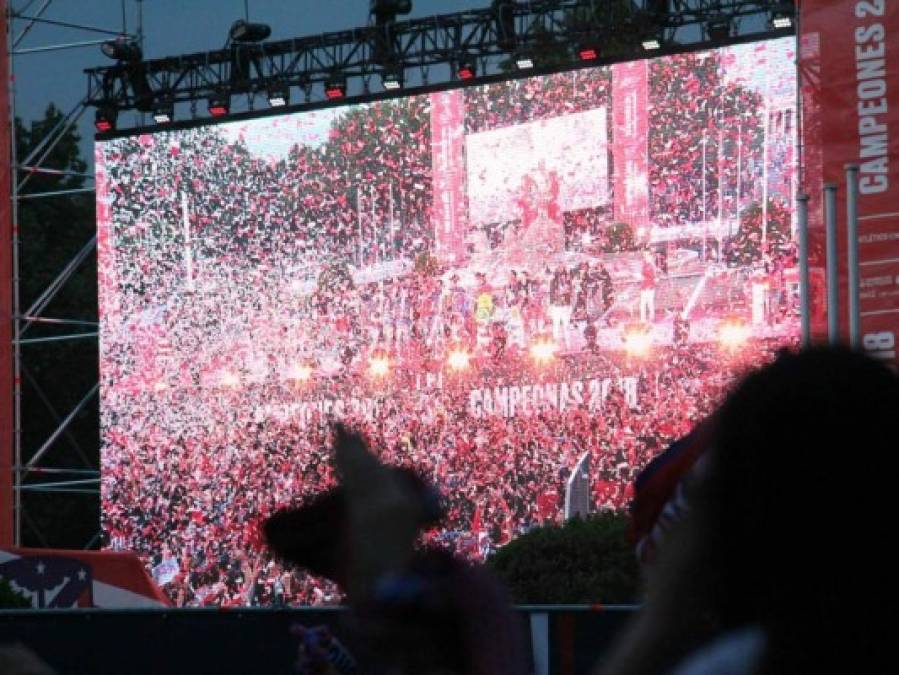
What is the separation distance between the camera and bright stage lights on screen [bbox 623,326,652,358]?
54.2ft

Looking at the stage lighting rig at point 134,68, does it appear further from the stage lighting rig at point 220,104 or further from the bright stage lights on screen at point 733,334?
the bright stage lights on screen at point 733,334

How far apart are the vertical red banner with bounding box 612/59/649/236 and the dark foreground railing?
10.7 meters

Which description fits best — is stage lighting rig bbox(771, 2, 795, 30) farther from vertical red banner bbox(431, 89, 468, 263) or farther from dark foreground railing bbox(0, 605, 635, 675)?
dark foreground railing bbox(0, 605, 635, 675)


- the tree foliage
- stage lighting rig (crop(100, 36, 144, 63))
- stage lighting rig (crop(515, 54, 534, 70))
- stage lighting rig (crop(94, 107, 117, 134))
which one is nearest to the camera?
the tree foliage

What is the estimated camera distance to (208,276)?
64.4 feet

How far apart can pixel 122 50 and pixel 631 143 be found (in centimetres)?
660

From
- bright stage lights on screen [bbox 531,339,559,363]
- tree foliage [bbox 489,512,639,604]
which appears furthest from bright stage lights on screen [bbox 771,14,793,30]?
tree foliage [bbox 489,512,639,604]

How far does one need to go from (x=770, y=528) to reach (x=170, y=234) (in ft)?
62.7

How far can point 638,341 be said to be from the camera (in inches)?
653

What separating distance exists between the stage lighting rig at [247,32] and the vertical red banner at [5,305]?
8.40 ft

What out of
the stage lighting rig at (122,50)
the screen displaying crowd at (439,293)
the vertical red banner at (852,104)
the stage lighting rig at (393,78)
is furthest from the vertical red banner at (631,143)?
the stage lighting rig at (122,50)

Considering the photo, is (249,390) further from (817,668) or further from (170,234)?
(817,668)

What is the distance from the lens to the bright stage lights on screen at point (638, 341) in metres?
16.5

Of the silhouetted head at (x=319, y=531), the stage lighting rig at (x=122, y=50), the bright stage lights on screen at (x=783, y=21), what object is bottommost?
the silhouetted head at (x=319, y=531)
